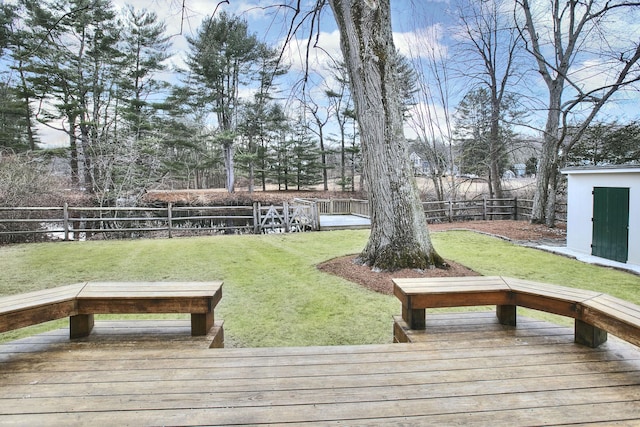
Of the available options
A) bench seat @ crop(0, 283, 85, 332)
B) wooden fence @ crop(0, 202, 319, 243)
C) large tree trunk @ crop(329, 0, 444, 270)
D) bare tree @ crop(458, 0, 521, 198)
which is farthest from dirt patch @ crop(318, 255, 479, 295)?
bare tree @ crop(458, 0, 521, 198)

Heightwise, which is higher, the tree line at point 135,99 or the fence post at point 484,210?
the tree line at point 135,99

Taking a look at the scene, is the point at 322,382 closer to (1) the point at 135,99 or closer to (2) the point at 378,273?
(2) the point at 378,273

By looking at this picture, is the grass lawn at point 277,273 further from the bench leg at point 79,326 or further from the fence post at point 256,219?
the fence post at point 256,219

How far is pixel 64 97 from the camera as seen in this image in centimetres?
1627

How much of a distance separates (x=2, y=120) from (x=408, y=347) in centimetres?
2218

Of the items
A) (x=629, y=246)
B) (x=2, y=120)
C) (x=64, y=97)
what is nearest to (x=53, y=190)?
(x=64, y=97)

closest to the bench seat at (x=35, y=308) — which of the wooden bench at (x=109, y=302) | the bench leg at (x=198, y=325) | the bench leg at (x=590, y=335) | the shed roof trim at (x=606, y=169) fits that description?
the wooden bench at (x=109, y=302)

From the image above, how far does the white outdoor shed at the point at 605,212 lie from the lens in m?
6.69

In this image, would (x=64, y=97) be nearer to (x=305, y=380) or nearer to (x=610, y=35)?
(x=305, y=380)

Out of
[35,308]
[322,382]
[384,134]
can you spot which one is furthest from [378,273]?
[35,308]

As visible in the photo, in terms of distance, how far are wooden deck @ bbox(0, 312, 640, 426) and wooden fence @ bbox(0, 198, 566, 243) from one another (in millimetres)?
7290

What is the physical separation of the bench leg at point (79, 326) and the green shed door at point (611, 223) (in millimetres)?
8930

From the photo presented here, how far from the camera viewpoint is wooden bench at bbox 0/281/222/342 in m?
2.31

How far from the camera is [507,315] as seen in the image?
2.78 metres
